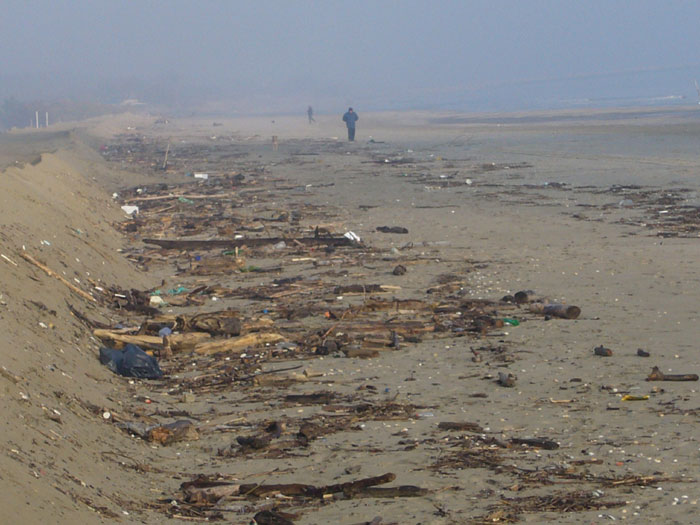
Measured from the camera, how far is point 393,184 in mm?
25781

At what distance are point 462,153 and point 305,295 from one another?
79.4 ft

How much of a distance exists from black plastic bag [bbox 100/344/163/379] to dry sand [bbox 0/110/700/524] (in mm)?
191

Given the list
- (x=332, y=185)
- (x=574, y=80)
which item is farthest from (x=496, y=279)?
(x=574, y=80)

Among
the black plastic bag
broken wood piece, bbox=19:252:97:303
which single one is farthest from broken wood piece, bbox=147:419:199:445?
broken wood piece, bbox=19:252:97:303

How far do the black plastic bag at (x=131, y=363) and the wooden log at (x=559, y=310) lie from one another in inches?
171

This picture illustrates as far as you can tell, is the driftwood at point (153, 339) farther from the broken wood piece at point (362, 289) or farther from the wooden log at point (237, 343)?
the broken wood piece at point (362, 289)

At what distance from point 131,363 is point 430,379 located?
282cm

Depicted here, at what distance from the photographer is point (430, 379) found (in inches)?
342

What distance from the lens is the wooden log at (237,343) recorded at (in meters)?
9.92

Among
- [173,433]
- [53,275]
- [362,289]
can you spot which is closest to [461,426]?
[173,433]

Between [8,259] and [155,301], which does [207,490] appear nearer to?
[8,259]

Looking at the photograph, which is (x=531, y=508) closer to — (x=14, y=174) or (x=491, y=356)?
(x=491, y=356)

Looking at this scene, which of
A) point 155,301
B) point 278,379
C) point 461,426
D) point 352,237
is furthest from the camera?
point 352,237

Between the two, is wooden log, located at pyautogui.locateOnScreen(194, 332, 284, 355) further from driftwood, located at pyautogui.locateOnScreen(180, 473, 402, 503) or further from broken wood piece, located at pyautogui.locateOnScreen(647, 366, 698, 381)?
broken wood piece, located at pyautogui.locateOnScreen(647, 366, 698, 381)
